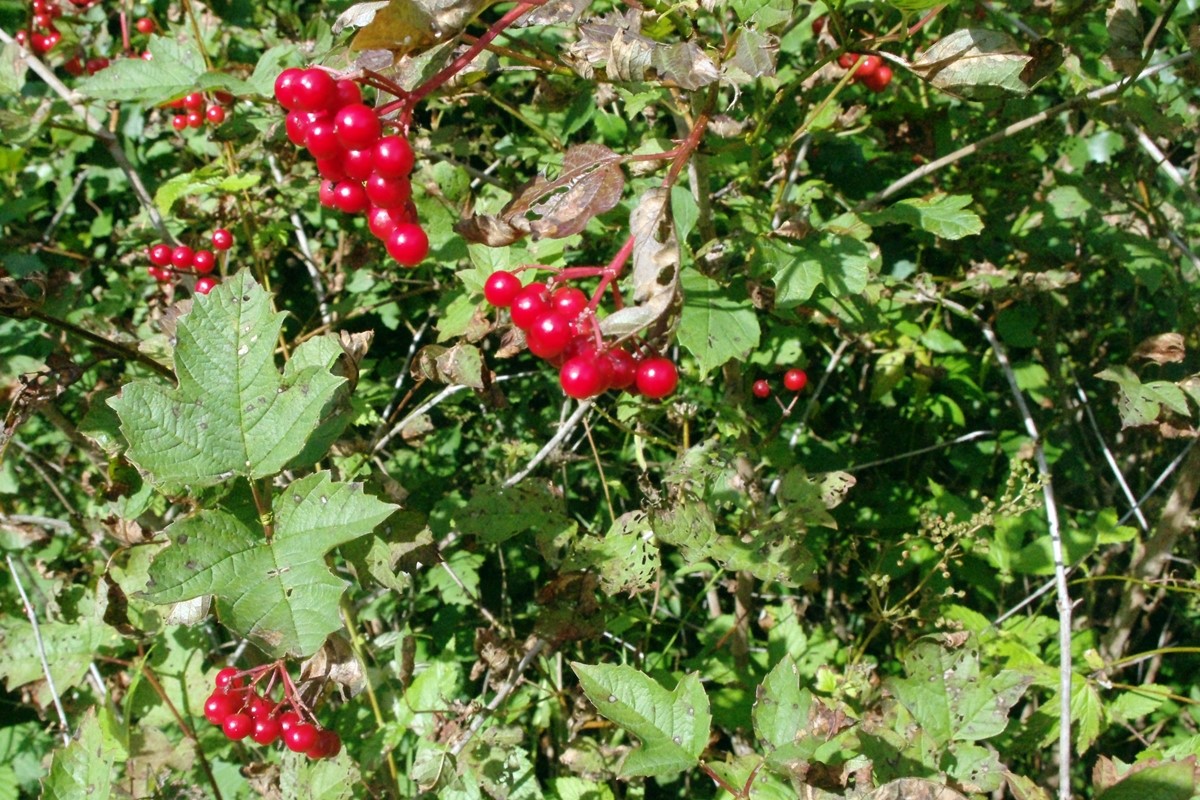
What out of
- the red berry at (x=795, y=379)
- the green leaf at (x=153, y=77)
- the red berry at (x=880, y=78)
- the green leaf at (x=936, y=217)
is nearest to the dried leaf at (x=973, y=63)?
the green leaf at (x=936, y=217)

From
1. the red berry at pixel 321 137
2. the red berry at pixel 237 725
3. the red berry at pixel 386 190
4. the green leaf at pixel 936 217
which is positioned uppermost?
the red berry at pixel 321 137

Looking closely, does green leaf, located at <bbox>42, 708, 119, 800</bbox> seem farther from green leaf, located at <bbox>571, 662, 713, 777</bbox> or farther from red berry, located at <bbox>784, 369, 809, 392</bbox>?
red berry, located at <bbox>784, 369, 809, 392</bbox>

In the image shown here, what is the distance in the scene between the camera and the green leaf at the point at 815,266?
1527 millimetres

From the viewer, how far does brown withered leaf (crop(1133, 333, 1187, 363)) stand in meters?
1.93

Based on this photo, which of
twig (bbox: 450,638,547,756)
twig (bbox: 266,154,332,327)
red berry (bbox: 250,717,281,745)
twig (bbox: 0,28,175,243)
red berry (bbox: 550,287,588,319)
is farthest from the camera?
twig (bbox: 266,154,332,327)

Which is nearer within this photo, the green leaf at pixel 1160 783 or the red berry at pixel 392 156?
the red berry at pixel 392 156

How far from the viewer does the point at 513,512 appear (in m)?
1.89

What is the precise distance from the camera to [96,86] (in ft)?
6.26

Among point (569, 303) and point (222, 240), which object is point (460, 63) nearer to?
point (569, 303)

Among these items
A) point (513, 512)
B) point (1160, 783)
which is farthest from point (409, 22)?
point (1160, 783)

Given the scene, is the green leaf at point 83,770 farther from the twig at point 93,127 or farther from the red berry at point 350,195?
the twig at point 93,127

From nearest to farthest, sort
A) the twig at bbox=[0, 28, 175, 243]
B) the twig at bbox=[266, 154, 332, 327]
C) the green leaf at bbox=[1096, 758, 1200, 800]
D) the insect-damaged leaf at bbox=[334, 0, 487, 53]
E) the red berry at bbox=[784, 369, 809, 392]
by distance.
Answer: the insect-damaged leaf at bbox=[334, 0, 487, 53]
the green leaf at bbox=[1096, 758, 1200, 800]
the twig at bbox=[0, 28, 175, 243]
the red berry at bbox=[784, 369, 809, 392]
the twig at bbox=[266, 154, 332, 327]

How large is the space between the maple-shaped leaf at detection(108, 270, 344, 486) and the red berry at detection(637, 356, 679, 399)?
474 mm

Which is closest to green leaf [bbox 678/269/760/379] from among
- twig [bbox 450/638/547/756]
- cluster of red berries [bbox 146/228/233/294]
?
twig [bbox 450/638/547/756]
